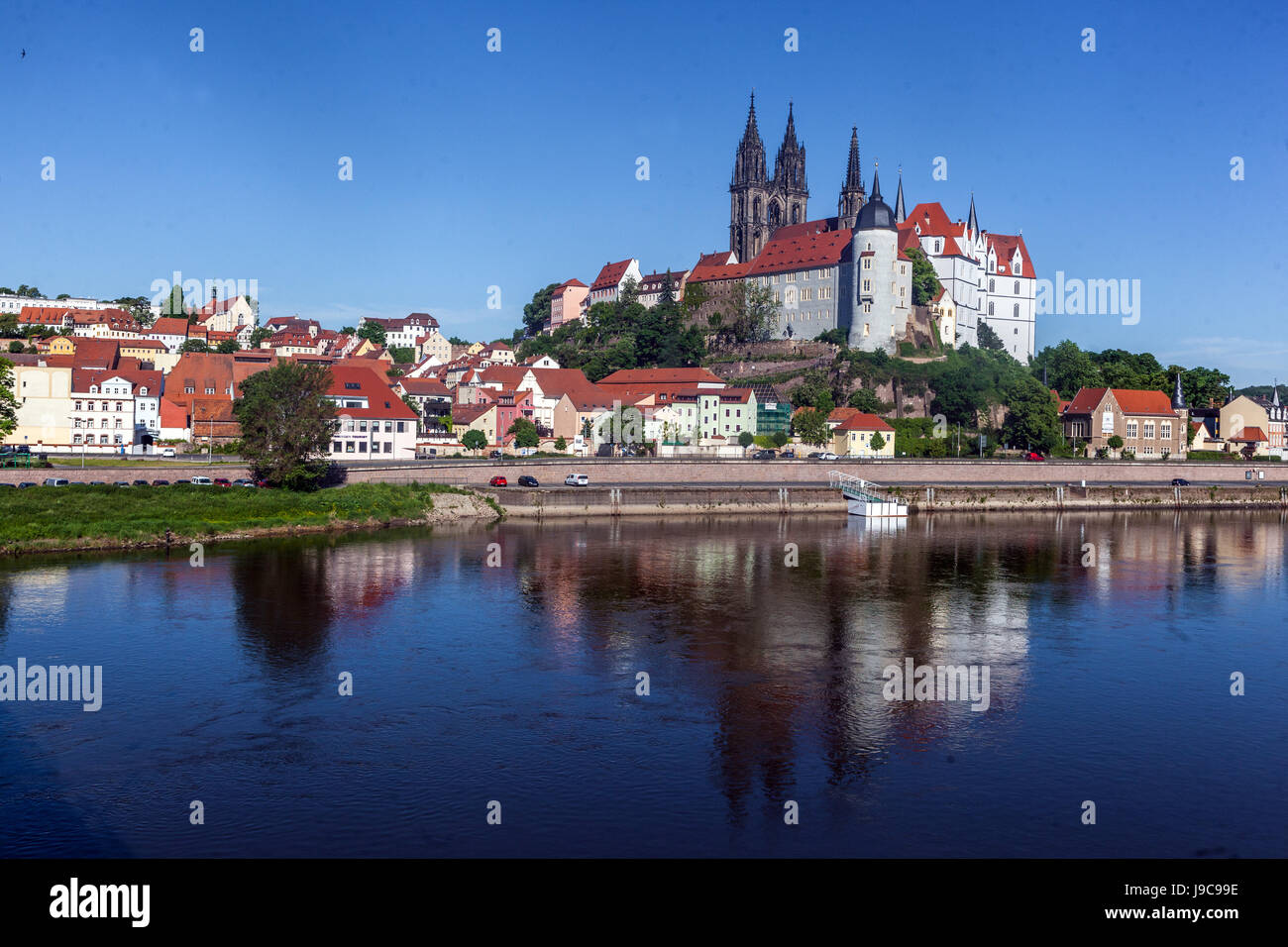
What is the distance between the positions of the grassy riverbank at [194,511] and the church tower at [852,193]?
3875 inches

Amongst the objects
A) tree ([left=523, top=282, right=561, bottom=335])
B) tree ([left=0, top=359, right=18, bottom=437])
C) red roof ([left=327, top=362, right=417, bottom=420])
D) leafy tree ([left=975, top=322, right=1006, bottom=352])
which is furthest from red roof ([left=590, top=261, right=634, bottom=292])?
tree ([left=0, top=359, right=18, bottom=437])

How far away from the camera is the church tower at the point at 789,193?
159m

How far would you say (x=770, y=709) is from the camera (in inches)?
1000

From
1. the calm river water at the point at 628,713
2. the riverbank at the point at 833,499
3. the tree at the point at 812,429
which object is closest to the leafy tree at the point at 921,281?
the tree at the point at 812,429

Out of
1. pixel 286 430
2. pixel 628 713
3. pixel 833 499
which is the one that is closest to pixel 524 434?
pixel 833 499

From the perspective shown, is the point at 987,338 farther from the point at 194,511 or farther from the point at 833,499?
the point at 194,511

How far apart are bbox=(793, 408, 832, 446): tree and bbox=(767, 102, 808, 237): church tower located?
62375mm

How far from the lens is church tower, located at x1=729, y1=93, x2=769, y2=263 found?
157500 millimetres

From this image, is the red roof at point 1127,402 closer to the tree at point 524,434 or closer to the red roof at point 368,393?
the tree at point 524,434

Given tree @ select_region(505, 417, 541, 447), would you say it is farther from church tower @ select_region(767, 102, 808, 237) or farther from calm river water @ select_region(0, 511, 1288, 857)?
church tower @ select_region(767, 102, 808, 237)

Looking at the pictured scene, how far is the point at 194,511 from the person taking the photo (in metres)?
52.8

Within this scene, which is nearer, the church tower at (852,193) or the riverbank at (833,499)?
the riverbank at (833,499)
